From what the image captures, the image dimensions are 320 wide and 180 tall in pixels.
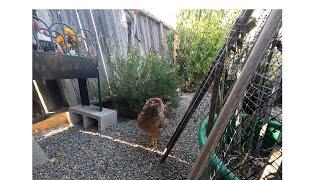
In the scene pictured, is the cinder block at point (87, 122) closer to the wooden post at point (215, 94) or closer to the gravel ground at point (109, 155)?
the gravel ground at point (109, 155)

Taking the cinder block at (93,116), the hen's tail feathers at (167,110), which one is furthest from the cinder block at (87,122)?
the hen's tail feathers at (167,110)

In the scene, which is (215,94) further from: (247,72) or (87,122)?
(87,122)

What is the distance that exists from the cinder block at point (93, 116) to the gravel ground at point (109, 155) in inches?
1.3

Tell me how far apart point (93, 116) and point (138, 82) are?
373 mm

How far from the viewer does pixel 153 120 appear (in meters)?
1.22

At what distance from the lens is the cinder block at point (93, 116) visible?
1.29 metres

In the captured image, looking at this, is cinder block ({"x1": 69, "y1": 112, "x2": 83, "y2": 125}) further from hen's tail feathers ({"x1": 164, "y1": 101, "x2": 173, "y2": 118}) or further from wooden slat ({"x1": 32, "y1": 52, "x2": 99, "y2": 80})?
hen's tail feathers ({"x1": 164, "y1": 101, "x2": 173, "y2": 118})

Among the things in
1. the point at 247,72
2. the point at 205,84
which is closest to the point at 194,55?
the point at 205,84

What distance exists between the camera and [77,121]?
127 cm

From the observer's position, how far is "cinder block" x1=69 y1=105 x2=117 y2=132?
4.22 feet

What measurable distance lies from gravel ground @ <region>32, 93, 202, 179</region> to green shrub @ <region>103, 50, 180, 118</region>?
212mm

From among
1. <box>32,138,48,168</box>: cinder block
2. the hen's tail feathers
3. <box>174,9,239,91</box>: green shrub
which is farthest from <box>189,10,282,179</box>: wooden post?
<box>174,9,239,91</box>: green shrub
